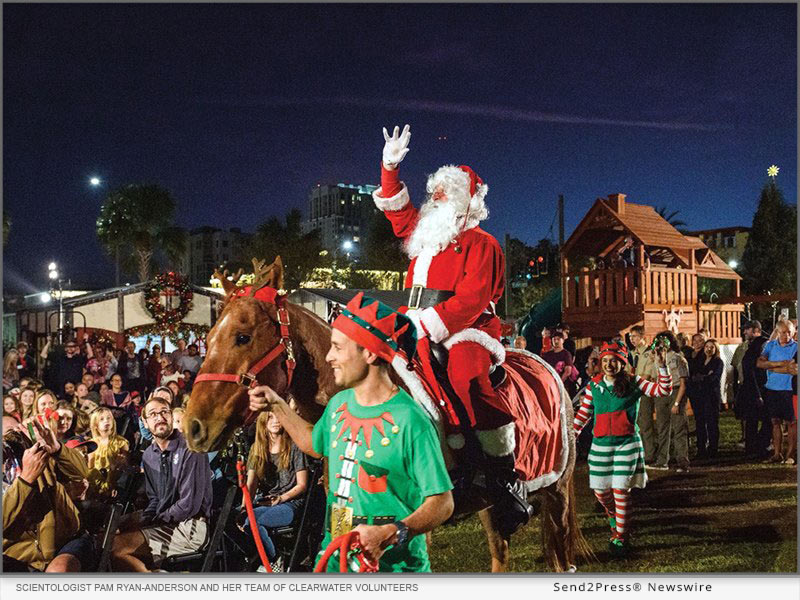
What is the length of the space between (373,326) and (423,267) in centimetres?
130

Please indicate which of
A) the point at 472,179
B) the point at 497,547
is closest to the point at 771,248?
the point at 472,179

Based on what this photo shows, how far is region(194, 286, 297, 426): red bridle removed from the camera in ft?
11.2

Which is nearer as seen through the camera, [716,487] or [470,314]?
[470,314]

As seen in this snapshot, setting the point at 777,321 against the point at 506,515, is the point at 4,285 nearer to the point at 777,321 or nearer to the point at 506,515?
the point at 506,515

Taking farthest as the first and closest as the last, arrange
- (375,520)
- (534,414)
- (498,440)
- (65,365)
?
(65,365) < (534,414) < (498,440) < (375,520)

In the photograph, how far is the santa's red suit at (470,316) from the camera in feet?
11.9

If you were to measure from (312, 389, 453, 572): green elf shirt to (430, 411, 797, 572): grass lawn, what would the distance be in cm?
195

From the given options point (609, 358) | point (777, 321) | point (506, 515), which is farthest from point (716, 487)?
point (506, 515)

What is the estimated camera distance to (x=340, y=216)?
4648 millimetres

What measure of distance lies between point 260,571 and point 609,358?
2.54 metres

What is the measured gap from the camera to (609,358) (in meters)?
4.58

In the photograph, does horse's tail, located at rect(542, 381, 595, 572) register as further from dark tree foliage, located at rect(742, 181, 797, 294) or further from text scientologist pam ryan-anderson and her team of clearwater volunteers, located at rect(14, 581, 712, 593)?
dark tree foliage, located at rect(742, 181, 797, 294)

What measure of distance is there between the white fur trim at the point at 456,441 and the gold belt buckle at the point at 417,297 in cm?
70

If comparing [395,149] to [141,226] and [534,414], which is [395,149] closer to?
[141,226]
